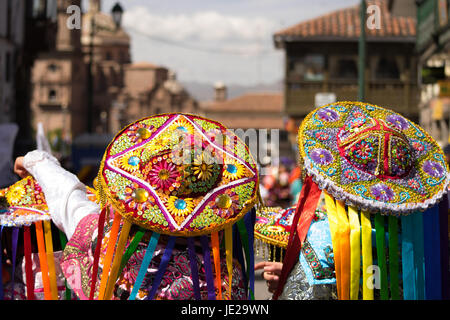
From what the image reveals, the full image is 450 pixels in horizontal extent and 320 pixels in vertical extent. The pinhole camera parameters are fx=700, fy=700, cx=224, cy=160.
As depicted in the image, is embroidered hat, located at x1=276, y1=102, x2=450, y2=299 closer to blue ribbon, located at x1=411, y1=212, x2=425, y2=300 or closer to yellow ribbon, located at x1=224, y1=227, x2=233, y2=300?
blue ribbon, located at x1=411, y1=212, x2=425, y2=300

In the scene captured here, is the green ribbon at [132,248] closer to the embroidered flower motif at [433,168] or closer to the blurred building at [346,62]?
the embroidered flower motif at [433,168]

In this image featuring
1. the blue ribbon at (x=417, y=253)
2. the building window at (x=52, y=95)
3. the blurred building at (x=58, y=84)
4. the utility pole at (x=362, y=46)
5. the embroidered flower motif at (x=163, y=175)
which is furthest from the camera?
the building window at (x=52, y=95)

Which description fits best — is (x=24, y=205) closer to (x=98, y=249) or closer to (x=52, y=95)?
(x=98, y=249)

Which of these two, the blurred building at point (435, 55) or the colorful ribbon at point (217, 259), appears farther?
the blurred building at point (435, 55)

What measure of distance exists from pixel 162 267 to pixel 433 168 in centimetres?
128

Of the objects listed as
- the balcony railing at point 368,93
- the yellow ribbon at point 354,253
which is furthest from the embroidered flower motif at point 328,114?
the balcony railing at point 368,93

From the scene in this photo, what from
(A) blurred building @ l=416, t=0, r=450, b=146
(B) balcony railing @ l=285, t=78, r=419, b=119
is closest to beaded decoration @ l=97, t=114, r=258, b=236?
(A) blurred building @ l=416, t=0, r=450, b=146

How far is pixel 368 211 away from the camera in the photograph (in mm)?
2906

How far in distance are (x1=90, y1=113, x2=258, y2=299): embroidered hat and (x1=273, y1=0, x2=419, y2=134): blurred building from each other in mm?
28621

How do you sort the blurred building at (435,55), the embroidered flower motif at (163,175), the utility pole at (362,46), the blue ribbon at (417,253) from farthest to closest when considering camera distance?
1. the blurred building at (435,55)
2. the utility pole at (362,46)
3. the blue ribbon at (417,253)
4. the embroidered flower motif at (163,175)

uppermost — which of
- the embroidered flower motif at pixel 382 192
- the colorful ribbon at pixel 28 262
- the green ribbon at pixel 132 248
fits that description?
the embroidered flower motif at pixel 382 192

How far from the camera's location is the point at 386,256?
2.96m

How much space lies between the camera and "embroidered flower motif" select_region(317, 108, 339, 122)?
304cm

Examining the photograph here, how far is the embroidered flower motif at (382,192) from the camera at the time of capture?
9.35 ft
